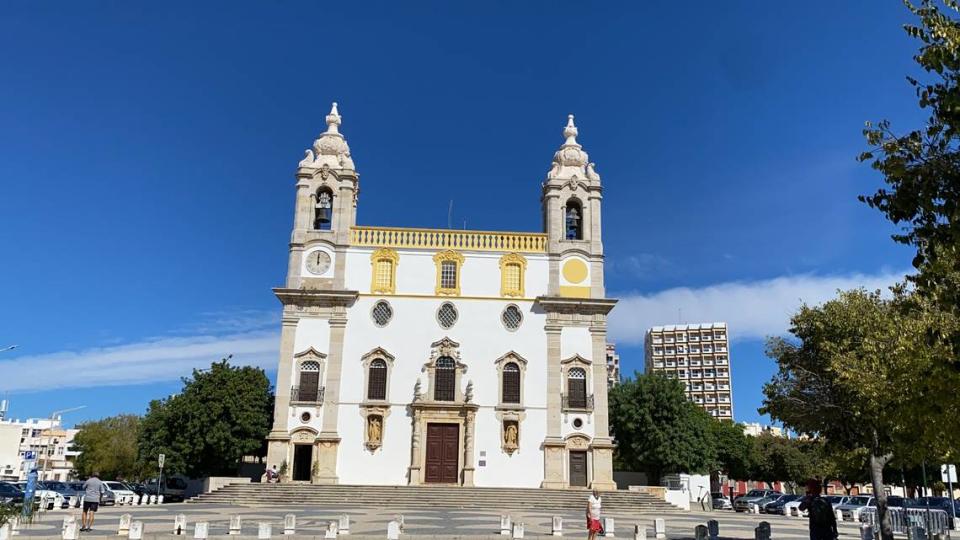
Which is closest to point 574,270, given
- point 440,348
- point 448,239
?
point 448,239

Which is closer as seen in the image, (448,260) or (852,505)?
(852,505)

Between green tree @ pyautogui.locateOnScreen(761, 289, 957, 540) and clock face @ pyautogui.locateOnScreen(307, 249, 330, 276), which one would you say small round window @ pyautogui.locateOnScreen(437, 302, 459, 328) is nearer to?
clock face @ pyautogui.locateOnScreen(307, 249, 330, 276)

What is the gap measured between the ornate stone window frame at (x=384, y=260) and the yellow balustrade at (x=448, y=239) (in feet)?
1.31

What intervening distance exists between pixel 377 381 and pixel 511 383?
620 cm

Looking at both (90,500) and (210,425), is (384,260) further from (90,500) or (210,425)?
(90,500)

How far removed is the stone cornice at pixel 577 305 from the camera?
35.2m

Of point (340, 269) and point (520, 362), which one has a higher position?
point (340, 269)

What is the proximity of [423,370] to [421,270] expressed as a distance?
4901 millimetres

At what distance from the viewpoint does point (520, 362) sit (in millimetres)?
34625

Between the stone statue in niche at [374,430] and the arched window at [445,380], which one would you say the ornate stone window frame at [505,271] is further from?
the stone statue in niche at [374,430]

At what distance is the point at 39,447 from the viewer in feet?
315

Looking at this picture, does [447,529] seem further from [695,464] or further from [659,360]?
[659,360]

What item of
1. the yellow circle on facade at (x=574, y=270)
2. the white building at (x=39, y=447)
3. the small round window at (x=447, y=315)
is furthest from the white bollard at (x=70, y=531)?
the white building at (x=39, y=447)

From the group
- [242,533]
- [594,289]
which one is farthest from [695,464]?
[242,533]
